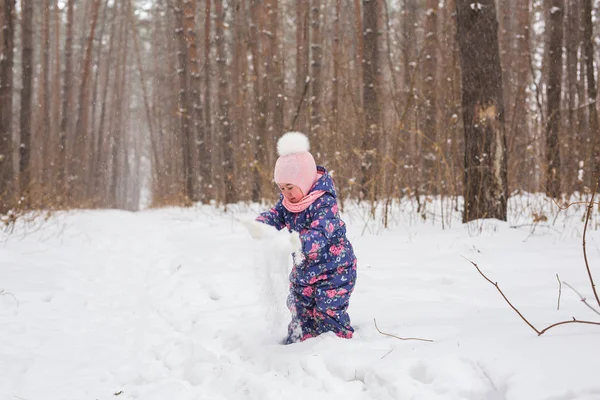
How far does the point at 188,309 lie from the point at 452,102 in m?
4.92

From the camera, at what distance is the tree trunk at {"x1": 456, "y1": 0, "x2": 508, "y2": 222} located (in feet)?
17.4

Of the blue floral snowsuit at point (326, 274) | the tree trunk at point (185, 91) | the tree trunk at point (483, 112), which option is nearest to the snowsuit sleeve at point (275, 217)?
the blue floral snowsuit at point (326, 274)

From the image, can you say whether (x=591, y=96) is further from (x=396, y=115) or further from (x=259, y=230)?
(x=259, y=230)

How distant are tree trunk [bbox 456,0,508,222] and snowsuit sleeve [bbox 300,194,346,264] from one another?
128 inches

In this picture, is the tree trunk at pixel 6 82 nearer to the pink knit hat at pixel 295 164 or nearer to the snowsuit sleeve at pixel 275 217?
the snowsuit sleeve at pixel 275 217

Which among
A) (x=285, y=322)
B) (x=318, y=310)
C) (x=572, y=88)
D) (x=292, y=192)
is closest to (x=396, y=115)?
(x=572, y=88)

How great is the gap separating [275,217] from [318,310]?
1.91 feet

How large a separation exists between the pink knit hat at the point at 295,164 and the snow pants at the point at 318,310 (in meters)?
0.55

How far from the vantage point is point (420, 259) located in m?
4.23

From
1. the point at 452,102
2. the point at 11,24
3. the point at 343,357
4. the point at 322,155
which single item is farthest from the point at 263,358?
the point at 11,24

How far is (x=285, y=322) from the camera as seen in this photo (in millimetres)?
2939

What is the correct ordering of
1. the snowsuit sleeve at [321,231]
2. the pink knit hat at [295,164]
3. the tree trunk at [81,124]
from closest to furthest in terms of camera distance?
the snowsuit sleeve at [321,231] → the pink knit hat at [295,164] → the tree trunk at [81,124]

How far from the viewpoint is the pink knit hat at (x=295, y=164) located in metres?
2.50

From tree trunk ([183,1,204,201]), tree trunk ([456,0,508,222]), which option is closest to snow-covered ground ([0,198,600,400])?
tree trunk ([456,0,508,222])
